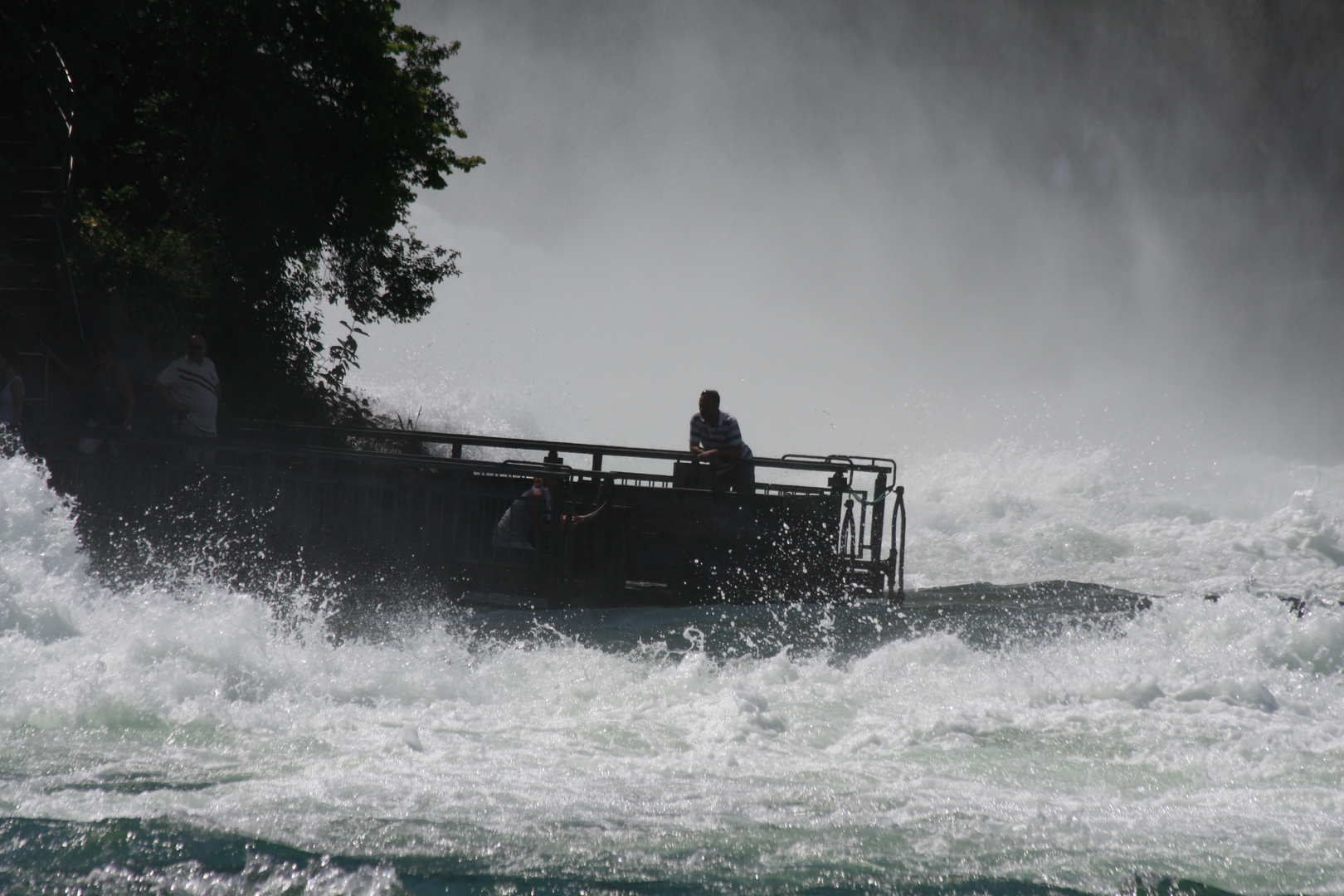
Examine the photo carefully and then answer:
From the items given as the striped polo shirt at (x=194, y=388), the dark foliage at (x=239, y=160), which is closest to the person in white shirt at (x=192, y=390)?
the striped polo shirt at (x=194, y=388)

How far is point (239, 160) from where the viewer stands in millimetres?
14414

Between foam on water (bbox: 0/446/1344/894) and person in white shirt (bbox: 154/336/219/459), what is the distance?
174cm

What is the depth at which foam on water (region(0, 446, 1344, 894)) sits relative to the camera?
3920mm

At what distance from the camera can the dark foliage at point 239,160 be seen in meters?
12.6

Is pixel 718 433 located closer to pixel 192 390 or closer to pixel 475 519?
pixel 475 519

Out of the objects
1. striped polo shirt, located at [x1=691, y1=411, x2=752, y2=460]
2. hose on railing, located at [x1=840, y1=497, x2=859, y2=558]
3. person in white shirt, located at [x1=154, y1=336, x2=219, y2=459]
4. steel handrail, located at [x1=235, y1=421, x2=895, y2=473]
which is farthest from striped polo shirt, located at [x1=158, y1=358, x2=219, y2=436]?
hose on railing, located at [x1=840, y1=497, x2=859, y2=558]

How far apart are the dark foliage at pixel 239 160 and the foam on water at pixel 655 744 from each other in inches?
227

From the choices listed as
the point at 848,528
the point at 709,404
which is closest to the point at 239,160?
the point at 709,404

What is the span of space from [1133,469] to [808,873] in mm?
33065

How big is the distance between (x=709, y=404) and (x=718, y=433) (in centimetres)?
36

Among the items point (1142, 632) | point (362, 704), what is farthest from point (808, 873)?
point (1142, 632)

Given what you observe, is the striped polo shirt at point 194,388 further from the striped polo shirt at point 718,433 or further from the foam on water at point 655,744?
the striped polo shirt at point 718,433

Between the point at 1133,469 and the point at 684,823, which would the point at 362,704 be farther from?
the point at 1133,469

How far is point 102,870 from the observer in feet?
11.5
